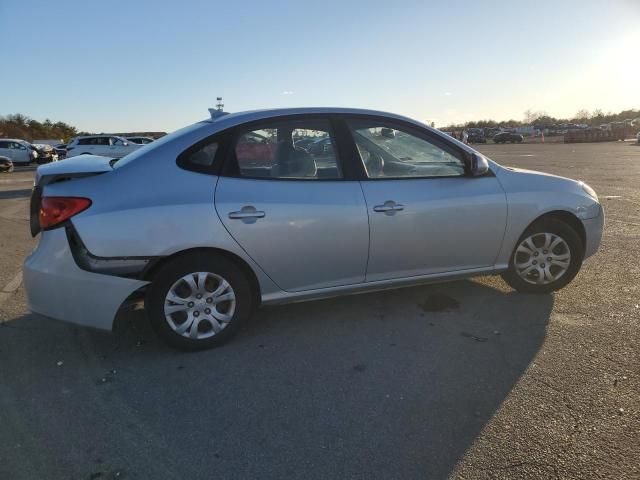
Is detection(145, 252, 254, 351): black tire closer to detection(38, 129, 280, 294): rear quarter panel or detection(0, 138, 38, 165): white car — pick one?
detection(38, 129, 280, 294): rear quarter panel

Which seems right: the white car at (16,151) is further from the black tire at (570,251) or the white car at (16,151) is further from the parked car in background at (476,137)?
the parked car in background at (476,137)

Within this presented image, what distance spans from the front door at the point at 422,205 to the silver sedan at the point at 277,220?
0.01 metres

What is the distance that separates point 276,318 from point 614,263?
3813 mm

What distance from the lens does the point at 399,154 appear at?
13.0 feet

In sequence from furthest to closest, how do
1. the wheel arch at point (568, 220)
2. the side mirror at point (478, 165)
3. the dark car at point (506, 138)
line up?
the dark car at point (506, 138) → the wheel arch at point (568, 220) → the side mirror at point (478, 165)

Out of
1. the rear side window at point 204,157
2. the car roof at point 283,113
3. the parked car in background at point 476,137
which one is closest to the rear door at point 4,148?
the car roof at point 283,113

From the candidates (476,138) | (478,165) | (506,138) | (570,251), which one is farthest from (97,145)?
(476,138)

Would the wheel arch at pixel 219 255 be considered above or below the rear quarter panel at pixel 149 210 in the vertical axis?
below

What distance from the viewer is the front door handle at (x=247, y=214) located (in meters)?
3.30

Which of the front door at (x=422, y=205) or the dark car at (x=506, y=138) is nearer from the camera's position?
the front door at (x=422, y=205)

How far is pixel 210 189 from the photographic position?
10.8ft

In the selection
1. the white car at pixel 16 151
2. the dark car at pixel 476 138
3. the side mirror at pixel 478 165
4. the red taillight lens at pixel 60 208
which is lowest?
the red taillight lens at pixel 60 208

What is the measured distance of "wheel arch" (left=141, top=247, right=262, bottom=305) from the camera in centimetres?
321

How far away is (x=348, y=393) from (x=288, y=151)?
5.87 feet
